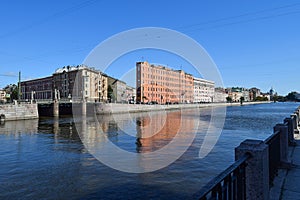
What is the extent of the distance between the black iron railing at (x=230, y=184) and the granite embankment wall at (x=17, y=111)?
44867 millimetres

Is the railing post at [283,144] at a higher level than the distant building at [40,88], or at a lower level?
lower

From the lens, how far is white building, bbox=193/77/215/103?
162 m

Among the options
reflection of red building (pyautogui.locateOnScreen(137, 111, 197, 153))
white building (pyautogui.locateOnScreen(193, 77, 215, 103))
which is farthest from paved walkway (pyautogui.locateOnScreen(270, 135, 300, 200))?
white building (pyautogui.locateOnScreen(193, 77, 215, 103))

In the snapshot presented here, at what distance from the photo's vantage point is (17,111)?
43.5 m

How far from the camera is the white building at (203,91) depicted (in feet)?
532

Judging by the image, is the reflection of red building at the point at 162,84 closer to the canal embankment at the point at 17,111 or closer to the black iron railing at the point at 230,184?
the canal embankment at the point at 17,111

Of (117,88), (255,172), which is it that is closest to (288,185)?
(255,172)

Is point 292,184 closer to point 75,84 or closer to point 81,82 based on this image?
point 81,82

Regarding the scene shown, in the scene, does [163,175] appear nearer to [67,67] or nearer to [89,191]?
[89,191]

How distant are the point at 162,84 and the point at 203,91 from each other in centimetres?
5827

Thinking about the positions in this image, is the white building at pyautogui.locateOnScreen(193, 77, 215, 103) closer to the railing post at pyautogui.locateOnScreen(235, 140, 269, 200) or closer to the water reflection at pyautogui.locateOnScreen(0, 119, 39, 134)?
the water reflection at pyautogui.locateOnScreen(0, 119, 39, 134)

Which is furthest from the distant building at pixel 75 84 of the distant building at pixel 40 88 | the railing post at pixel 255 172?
the railing post at pixel 255 172

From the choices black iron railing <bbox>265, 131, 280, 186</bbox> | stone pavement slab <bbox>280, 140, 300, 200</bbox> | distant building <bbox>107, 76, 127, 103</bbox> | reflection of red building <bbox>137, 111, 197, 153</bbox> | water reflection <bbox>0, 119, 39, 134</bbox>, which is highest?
distant building <bbox>107, 76, 127, 103</bbox>

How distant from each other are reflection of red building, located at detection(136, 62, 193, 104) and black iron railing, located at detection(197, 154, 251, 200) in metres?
104
